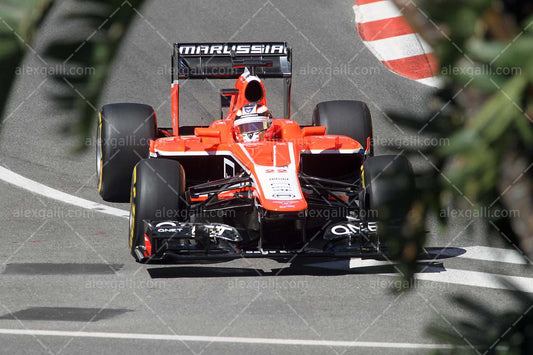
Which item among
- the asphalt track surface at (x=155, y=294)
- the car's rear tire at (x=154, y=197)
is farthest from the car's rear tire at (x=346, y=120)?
A: the car's rear tire at (x=154, y=197)

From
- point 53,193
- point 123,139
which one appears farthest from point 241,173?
point 53,193

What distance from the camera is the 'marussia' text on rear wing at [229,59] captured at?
9.30 metres

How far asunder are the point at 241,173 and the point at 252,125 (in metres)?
0.48

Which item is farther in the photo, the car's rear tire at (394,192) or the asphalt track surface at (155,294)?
the asphalt track surface at (155,294)

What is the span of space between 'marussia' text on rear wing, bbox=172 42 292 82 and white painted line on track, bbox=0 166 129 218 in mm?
1552

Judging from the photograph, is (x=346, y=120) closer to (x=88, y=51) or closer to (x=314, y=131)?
(x=314, y=131)

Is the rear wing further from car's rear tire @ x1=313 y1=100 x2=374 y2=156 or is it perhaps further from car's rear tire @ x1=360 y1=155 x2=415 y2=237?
car's rear tire @ x1=360 y1=155 x2=415 y2=237

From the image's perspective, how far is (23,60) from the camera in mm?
1007

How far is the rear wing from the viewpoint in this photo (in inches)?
366

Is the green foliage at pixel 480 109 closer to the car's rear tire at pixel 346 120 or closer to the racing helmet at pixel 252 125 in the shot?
the racing helmet at pixel 252 125

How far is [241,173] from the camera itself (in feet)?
27.3

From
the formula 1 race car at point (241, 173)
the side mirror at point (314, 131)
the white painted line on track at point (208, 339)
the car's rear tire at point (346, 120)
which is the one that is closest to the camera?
the white painted line on track at point (208, 339)

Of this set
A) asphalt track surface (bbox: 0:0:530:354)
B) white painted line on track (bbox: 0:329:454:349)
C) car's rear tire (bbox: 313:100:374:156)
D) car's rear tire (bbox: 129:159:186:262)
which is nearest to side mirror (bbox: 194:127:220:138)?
car's rear tire (bbox: 129:159:186:262)

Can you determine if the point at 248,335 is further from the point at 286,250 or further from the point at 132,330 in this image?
the point at 286,250
